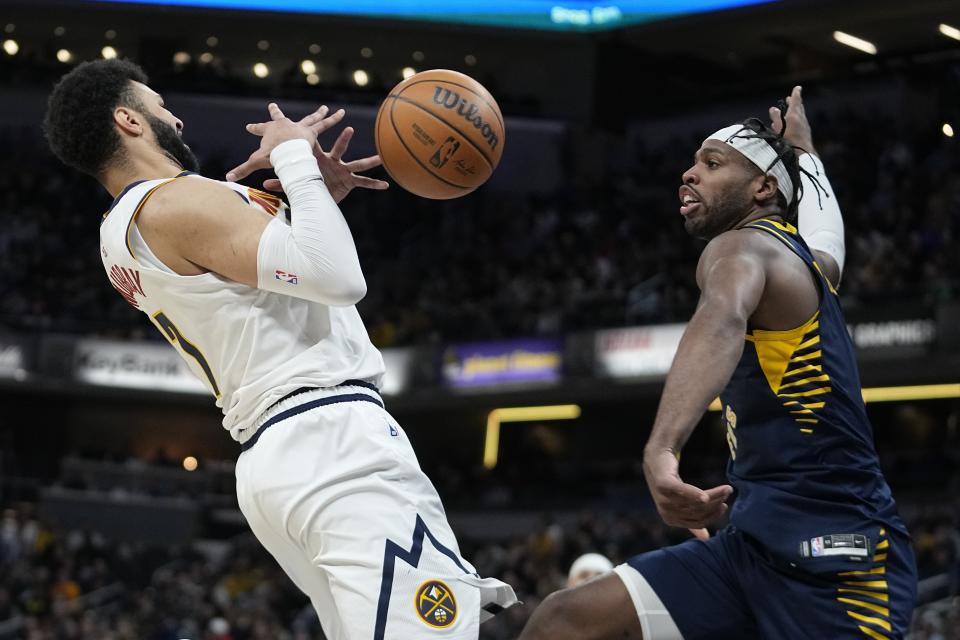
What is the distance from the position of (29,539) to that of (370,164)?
19255mm

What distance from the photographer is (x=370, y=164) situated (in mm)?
4047

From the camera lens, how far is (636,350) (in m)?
20.9

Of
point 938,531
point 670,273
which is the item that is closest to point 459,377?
point 670,273

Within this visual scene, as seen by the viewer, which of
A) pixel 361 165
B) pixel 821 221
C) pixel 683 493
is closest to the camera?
pixel 683 493

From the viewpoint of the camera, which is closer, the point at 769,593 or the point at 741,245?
the point at 741,245

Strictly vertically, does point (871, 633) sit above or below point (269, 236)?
below

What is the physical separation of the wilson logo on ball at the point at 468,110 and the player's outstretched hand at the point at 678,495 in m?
1.53

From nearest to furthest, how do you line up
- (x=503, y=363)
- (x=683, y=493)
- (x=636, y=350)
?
(x=683, y=493) → (x=636, y=350) → (x=503, y=363)

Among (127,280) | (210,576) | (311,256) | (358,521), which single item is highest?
(311,256)

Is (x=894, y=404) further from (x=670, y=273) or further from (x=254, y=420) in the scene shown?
(x=254, y=420)

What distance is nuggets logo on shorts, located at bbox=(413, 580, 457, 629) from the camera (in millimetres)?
3209

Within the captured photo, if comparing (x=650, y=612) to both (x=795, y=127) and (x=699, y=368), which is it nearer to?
(x=699, y=368)

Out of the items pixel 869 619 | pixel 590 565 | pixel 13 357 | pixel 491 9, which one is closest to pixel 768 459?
pixel 869 619

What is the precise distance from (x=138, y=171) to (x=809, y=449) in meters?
1.97
